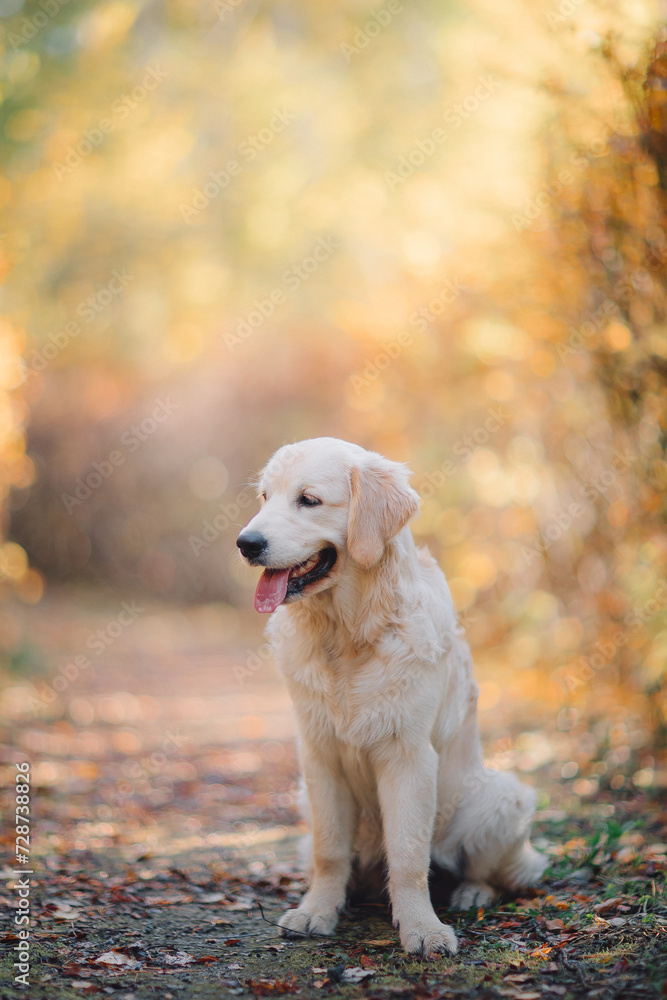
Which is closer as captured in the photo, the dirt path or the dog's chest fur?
the dirt path

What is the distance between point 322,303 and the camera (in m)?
13.4

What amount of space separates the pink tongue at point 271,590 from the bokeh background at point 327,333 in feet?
2.71

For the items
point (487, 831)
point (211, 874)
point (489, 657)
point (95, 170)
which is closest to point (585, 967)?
point (487, 831)

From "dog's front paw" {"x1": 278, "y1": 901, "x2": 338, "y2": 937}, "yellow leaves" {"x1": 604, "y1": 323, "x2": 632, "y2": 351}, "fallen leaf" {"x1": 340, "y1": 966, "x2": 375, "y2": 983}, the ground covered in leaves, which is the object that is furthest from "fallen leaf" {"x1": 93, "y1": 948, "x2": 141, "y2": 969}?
"yellow leaves" {"x1": 604, "y1": 323, "x2": 632, "y2": 351}

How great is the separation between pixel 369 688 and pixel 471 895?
1.01 metres

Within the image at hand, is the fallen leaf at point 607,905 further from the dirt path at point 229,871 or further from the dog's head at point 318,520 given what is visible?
the dog's head at point 318,520

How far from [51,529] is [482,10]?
10118mm

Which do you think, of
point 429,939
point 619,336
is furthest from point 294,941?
point 619,336

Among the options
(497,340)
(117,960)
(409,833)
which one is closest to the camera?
(117,960)

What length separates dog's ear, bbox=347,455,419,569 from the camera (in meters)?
2.85

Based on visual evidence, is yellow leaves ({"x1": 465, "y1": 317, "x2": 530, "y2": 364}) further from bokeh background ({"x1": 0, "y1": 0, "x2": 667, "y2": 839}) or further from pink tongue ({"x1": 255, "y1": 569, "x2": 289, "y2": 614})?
pink tongue ({"x1": 255, "y1": 569, "x2": 289, "y2": 614})

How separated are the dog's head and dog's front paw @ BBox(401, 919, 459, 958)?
115 centimetres

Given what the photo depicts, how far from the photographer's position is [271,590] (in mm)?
2799

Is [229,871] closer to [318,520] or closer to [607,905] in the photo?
[607,905]
